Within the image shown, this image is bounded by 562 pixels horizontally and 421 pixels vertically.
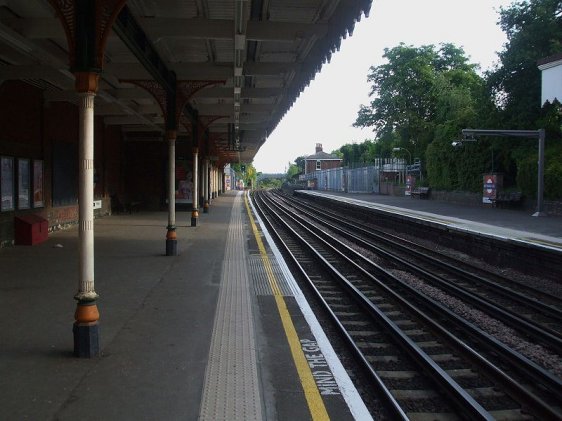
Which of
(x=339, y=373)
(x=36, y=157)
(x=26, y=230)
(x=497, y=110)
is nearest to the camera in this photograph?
(x=339, y=373)

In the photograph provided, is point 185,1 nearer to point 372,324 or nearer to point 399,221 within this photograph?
point 372,324

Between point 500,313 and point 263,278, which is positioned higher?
point 263,278

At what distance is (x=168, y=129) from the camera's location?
12.7 m

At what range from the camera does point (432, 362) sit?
5.69m

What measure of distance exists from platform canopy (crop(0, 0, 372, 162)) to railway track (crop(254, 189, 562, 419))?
4.34 metres

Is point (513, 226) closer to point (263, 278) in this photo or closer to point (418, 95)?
point (263, 278)

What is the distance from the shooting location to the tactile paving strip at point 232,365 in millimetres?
4199

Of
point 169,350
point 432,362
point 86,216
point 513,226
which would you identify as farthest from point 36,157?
point 513,226

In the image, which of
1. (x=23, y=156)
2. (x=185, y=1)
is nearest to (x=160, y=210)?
(x=23, y=156)

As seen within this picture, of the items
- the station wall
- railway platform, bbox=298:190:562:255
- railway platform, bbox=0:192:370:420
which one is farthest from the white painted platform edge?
the station wall

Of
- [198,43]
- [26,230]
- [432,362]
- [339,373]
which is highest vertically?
[198,43]

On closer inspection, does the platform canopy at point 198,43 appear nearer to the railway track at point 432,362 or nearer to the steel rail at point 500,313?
the railway track at point 432,362

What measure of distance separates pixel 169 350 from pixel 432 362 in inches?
106

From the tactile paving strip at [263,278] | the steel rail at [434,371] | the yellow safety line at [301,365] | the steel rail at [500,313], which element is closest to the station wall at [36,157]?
the tactile paving strip at [263,278]
